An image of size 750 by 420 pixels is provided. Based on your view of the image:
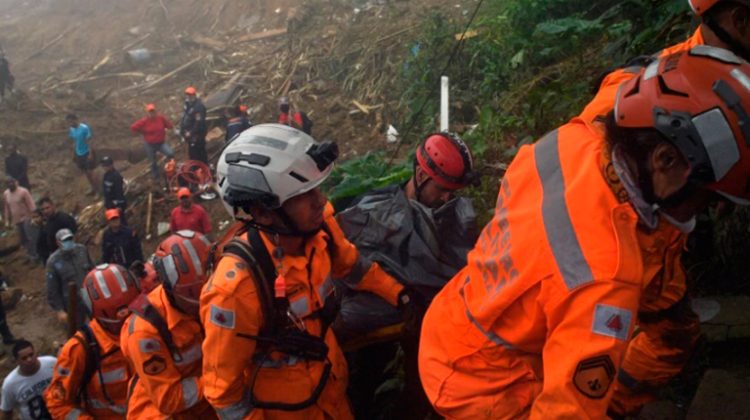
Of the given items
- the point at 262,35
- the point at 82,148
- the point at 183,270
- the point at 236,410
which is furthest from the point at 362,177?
the point at 262,35

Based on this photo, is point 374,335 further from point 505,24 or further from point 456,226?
point 505,24

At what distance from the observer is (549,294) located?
5.98ft

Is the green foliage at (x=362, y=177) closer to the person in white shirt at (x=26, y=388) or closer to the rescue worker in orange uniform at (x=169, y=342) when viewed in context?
the rescue worker in orange uniform at (x=169, y=342)

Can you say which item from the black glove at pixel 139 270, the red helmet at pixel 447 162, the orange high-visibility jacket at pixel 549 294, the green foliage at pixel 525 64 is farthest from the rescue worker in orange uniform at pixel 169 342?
the black glove at pixel 139 270

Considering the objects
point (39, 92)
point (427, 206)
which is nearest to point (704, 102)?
point (427, 206)

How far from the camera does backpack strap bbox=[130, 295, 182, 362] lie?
3.53m

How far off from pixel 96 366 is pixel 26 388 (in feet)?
5.32

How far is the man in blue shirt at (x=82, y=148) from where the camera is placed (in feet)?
46.9

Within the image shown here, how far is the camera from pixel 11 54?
26.8 meters

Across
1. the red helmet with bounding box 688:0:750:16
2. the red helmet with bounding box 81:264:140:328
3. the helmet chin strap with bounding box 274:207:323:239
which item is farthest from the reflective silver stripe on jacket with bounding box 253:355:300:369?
the red helmet with bounding box 688:0:750:16

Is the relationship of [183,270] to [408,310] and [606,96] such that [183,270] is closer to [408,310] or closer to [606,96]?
[408,310]

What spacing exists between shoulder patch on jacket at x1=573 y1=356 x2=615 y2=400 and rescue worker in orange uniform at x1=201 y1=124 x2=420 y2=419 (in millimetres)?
1550

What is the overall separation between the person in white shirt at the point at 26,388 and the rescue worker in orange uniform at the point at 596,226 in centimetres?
452

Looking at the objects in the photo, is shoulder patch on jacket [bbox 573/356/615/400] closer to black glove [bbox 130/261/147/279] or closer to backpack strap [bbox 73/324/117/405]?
backpack strap [bbox 73/324/117/405]
